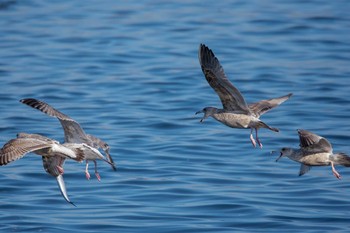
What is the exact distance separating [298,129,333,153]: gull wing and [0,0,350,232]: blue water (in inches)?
48.6

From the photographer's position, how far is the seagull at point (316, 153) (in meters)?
Result: 12.6

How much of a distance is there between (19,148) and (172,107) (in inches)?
345

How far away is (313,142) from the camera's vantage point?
12.6 metres

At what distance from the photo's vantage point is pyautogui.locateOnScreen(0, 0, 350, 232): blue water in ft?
46.0

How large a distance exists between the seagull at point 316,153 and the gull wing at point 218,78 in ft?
2.90

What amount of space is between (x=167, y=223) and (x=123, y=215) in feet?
2.27

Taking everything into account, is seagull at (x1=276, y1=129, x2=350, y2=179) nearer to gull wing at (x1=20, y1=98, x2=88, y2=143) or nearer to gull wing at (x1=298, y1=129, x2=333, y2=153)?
gull wing at (x1=298, y1=129, x2=333, y2=153)

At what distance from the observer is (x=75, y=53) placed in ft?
85.5

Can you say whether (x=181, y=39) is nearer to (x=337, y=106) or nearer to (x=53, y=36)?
(x=53, y=36)

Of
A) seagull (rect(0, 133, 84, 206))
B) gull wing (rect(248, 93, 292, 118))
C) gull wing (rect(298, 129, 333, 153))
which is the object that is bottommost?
gull wing (rect(298, 129, 333, 153))

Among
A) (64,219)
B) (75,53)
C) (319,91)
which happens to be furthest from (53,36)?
(64,219)

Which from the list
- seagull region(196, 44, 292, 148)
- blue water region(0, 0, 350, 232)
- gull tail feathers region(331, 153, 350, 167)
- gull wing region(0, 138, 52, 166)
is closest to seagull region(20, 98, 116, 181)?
gull wing region(0, 138, 52, 166)

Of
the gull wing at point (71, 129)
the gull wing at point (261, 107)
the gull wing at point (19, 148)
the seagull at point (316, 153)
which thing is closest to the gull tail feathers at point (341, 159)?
the seagull at point (316, 153)

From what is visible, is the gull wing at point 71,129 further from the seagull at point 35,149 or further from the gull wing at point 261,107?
the gull wing at point 261,107
